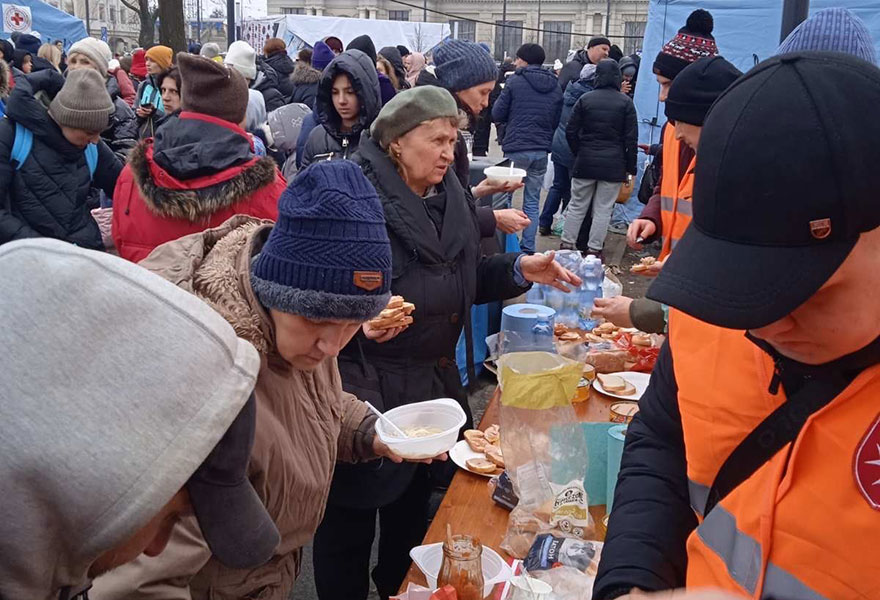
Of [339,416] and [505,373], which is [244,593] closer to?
[339,416]

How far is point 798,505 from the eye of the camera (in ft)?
3.57

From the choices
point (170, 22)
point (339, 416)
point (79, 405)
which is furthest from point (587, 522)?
point (170, 22)

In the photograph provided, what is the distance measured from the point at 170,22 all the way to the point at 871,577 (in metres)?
12.0

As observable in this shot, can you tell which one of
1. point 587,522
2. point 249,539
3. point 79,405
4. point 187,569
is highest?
point 79,405

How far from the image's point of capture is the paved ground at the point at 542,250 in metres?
3.33

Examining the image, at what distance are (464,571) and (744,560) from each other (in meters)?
0.80

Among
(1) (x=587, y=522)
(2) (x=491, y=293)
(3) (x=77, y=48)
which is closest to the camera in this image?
(1) (x=587, y=522)

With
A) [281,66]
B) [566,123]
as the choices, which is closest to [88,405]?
[566,123]

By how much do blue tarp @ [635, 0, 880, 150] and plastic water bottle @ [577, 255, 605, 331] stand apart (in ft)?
15.1

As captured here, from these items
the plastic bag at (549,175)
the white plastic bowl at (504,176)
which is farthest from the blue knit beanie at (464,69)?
the plastic bag at (549,175)

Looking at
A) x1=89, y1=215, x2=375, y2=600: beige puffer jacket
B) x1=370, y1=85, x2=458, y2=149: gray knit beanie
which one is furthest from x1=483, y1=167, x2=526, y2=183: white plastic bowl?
x1=89, y1=215, x2=375, y2=600: beige puffer jacket

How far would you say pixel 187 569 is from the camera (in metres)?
1.56

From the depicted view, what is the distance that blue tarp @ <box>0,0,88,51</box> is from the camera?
1563cm

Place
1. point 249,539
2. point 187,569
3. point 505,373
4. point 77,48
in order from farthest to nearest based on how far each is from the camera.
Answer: point 77,48 < point 505,373 < point 187,569 < point 249,539
